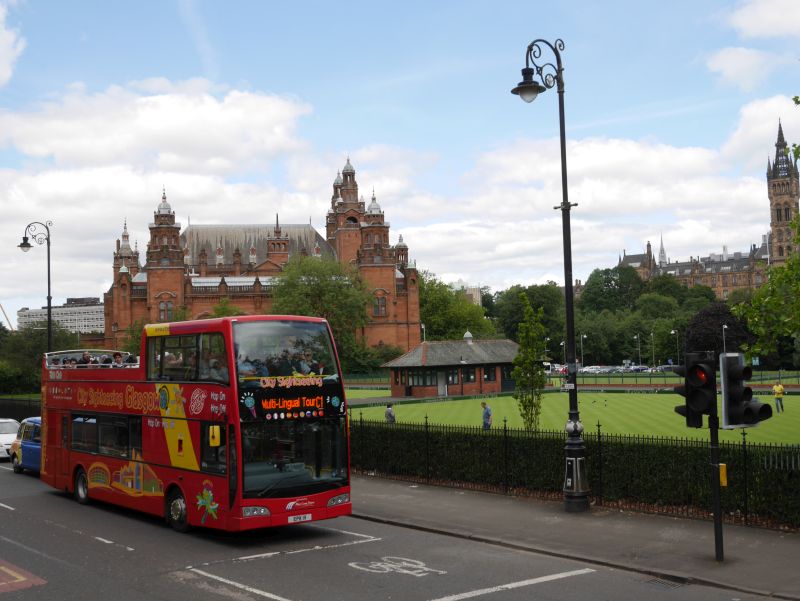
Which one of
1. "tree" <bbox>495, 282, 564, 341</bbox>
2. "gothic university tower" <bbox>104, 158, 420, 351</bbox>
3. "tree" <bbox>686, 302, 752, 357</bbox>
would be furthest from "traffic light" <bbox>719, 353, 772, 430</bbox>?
"tree" <bbox>495, 282, 564, 341</bbox>

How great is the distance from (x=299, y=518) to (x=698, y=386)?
7.05m

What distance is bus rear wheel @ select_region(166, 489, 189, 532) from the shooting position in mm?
15742

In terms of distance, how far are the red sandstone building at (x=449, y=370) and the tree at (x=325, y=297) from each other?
27844 mm

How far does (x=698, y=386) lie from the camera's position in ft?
38.7

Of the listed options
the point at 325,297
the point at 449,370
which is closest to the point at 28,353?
Answer: the point at 449,370

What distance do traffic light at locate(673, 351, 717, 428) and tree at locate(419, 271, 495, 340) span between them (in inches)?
4405

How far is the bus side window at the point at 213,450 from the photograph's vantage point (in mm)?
14219

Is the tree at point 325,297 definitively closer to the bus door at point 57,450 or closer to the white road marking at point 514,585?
the bus door at point 57,450

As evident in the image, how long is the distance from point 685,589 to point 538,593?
6.58ft

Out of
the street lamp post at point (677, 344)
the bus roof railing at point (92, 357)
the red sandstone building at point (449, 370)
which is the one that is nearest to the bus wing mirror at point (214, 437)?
the bus roof railing at point (92, 357)

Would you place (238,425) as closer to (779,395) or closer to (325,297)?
(779,395)

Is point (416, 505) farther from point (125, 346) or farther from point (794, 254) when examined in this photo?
point (125, 346)

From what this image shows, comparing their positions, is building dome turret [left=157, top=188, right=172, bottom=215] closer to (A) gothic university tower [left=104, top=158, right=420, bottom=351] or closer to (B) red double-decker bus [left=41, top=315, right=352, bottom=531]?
(A) gothic university tower [left=104, top=158, right=420, bottom=351]

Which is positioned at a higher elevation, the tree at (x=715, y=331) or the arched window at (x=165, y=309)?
the arched window at (x=165, y=309)
